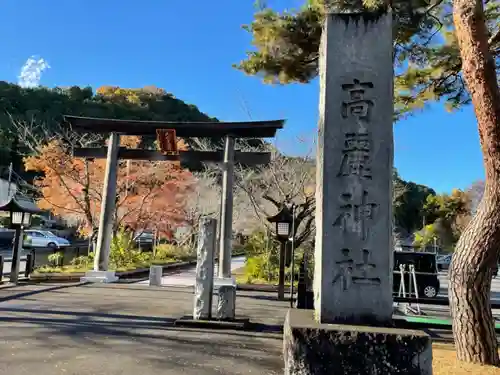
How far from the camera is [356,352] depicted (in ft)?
10.3

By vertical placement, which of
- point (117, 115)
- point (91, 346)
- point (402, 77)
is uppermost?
point (117, 115)

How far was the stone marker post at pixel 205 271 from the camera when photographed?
292 inches

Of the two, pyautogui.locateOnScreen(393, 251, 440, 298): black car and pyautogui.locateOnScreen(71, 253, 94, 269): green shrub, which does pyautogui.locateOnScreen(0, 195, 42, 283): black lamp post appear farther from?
pyautogui.locateOnScreen(393, 251, 440, 298): black car

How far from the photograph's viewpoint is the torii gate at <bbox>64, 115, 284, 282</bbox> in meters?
12.8

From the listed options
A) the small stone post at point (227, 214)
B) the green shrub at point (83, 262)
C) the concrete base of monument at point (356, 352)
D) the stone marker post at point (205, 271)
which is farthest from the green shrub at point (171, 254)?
the concrete base of monument at point (356, 352)

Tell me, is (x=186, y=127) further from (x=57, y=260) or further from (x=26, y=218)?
(x=57, y=260)

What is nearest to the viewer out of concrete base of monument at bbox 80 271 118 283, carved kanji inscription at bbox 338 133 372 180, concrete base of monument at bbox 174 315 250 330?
carved kanji inscription at bbox 338 133 372 180

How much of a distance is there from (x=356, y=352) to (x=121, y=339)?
13.5ft

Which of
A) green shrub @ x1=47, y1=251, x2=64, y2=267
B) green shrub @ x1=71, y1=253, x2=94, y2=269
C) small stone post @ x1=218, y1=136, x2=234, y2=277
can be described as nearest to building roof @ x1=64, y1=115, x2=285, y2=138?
small stone post @ x1=218, y1=136, x2=234, y2=277

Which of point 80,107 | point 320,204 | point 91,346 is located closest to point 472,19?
point 320,204

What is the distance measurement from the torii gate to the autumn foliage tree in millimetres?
5131

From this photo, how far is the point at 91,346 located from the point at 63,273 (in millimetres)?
10666

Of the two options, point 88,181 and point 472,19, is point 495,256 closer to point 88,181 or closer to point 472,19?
point 472,19

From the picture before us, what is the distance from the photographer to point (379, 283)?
11.8 feet
